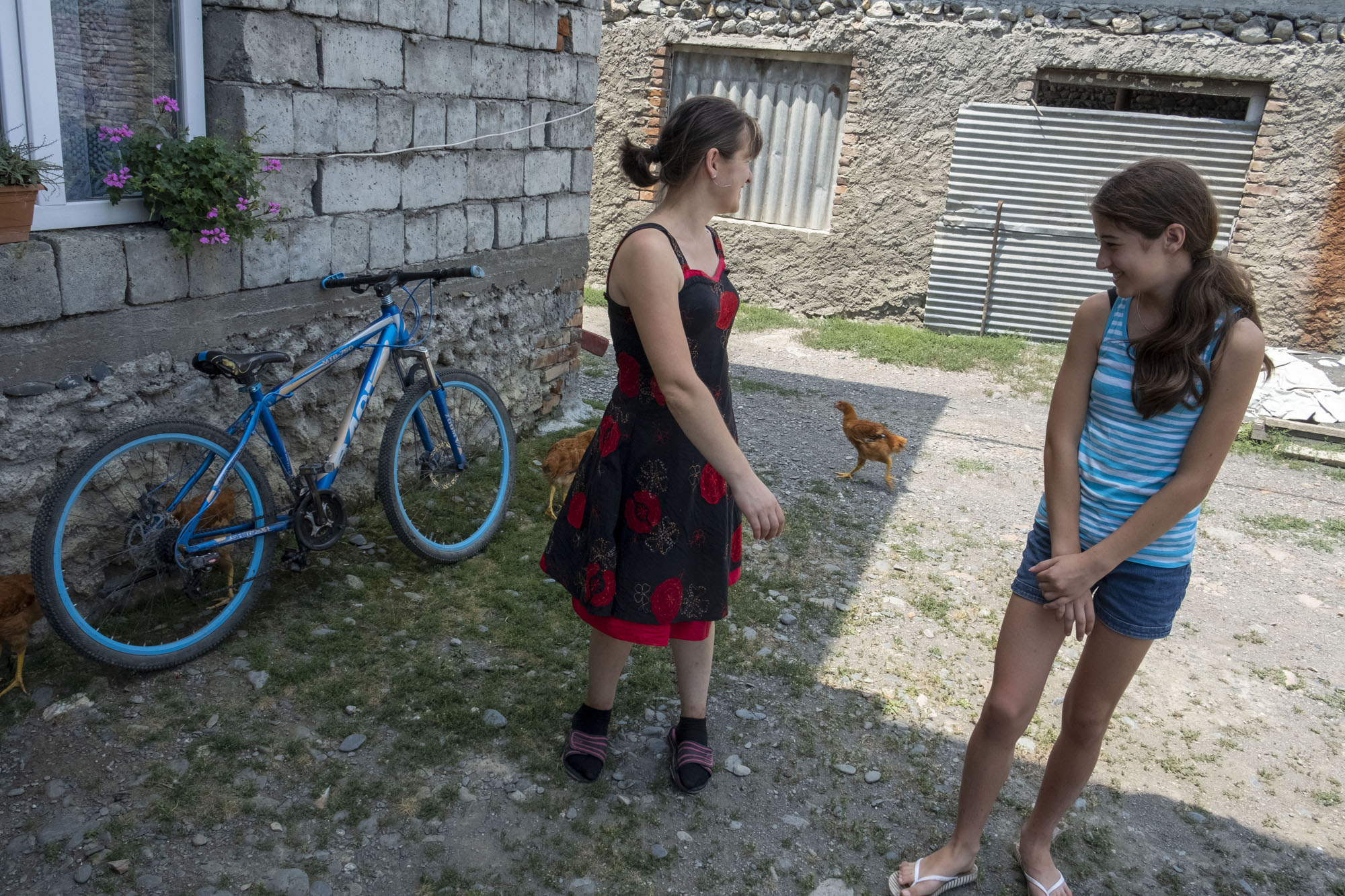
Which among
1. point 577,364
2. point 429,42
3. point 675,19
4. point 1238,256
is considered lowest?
point 577,364

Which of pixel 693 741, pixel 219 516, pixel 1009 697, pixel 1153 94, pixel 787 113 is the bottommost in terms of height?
pixel 693 741

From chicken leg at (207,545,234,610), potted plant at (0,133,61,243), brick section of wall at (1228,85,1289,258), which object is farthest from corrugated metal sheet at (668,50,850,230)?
potted plant at (0,133,61,243)

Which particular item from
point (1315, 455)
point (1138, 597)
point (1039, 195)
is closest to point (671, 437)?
point (1138, 597)

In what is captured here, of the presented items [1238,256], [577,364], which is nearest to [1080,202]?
[1238,256]

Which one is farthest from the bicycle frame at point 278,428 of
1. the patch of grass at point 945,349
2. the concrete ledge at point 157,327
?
the patch of grass at point 945,349

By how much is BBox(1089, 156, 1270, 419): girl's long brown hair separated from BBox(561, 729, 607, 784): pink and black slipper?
1809mm

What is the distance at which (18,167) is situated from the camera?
281 centimetres

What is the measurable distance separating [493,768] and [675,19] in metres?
8.64

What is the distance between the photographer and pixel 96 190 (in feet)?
10.9

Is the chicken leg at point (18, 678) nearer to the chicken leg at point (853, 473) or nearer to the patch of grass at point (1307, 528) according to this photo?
the chicken leg at point (853, 473)

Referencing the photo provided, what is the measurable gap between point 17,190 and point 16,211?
0.07 metres

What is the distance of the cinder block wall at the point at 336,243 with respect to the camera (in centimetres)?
312

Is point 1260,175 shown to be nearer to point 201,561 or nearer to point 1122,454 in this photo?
point 1122,454

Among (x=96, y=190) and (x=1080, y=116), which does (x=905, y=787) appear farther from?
(x=1080, y=116)
